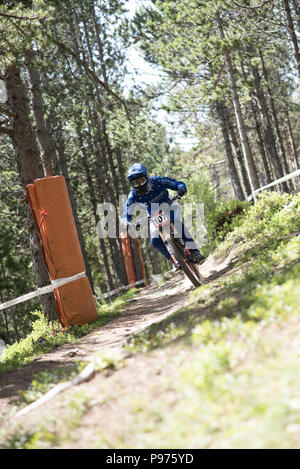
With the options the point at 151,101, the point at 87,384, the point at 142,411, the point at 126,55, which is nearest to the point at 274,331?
the point at 142,411

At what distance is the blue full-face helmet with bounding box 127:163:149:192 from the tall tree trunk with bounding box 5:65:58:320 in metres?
2.77

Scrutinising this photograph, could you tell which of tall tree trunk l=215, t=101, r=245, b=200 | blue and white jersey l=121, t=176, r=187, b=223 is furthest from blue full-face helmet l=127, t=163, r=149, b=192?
tall tree trunk l=215, t=101, r=245, b=200

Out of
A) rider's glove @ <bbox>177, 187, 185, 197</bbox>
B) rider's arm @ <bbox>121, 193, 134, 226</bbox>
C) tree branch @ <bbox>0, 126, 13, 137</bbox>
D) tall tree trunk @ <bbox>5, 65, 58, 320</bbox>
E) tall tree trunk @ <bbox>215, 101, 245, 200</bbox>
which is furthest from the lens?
tall tree trunk @ <bbox>215, 101, 245, 200</bbox>

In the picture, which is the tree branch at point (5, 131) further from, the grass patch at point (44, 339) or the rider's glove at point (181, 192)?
the rider's glove at point (181, 192)

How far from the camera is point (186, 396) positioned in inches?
118

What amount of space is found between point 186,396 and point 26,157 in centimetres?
779

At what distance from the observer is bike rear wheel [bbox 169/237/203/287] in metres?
7.79

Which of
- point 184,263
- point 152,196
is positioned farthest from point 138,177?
point 184,263

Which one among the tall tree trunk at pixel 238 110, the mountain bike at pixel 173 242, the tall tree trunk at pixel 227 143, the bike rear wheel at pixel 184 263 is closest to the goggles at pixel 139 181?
the mountain bike at pixel 173 242

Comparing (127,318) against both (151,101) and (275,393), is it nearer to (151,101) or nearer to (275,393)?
(275,393)

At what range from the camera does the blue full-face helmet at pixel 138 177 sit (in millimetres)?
7824

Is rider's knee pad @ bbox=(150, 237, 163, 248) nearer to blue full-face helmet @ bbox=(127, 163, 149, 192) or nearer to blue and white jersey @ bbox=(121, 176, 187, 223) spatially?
blue and white jersey @ bbox=(121, 176, 187, 223)

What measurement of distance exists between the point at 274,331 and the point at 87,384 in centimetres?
170

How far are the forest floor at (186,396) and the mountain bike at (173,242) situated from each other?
10.6 feet
